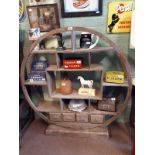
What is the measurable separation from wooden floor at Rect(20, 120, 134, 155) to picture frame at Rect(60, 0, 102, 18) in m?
1.34

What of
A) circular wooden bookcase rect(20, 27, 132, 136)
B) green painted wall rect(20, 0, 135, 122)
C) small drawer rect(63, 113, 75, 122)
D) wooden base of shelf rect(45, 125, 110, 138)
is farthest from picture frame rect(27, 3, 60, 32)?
wooden base of shelf rect(45, 125, 110, 138)

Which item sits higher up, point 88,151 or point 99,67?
point 99,67

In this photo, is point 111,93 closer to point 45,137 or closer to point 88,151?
point 88,151

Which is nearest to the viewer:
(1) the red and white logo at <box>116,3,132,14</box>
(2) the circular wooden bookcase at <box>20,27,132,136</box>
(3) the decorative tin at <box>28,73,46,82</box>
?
(2) the circular wooden bookcase at <box>20,27,132,136</box>

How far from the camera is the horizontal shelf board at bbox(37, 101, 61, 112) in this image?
5.84 ft

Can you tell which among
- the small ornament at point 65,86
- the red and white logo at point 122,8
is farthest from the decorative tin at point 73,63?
the red and white logo at point 122,8

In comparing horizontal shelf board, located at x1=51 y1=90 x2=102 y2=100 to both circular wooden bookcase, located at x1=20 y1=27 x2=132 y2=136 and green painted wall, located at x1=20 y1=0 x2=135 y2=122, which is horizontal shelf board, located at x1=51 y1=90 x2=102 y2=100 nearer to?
circular wooden bookcase, located at x1=20 y1=27 x2=132 y2=136

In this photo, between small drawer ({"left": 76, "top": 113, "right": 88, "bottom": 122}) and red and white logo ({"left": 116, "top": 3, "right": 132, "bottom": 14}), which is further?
small drawer ({"left": 76, "top": 113, "right": 88, "bottom": 122})

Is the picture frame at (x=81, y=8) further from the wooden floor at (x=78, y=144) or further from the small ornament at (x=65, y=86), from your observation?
the wooden floor at (x=78, y=144)

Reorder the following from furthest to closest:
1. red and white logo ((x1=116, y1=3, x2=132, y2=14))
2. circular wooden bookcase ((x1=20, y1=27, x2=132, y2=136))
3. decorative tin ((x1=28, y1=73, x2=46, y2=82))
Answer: decorative tin ((x1=28, y1=73, x2=46, y2=82)), red and white logo ((x1=116, y1=3, x2=132, y2=14)), circular wooden bookcase ((x1=20, y1=27, x2=132, y2=136))

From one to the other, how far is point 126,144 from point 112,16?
4.38 ft

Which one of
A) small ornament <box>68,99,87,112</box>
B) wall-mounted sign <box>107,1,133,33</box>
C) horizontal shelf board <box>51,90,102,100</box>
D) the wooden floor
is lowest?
the wooden floor
